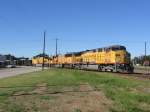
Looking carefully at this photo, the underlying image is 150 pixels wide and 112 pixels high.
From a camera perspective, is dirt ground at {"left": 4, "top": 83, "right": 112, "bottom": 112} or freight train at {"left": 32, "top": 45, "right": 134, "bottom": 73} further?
freight train at {"left": 32, "top": 45, "right": 134, "bottom": 73}

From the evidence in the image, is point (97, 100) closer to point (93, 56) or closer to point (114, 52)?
point (114, 52)

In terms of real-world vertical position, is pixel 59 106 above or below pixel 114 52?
below

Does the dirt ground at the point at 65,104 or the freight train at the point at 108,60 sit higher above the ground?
the freight train at the point at 108,60

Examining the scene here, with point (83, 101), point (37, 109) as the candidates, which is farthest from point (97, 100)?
point (37, 109)

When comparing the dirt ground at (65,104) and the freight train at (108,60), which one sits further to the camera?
the freight train at (108,60)

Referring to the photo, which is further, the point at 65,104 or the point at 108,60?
the point at 108,60

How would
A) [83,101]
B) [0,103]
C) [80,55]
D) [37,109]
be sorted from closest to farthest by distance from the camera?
[37,109] → [0,103] → [83,101] → [80,55]

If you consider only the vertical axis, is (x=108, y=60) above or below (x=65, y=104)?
above

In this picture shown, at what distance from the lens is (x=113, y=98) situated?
700 inches

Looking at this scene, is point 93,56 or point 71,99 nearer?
point 71,99

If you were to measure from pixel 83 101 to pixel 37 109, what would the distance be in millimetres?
3209

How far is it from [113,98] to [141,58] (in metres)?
151

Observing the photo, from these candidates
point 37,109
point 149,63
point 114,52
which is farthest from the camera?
point 149,63

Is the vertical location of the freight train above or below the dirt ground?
above
